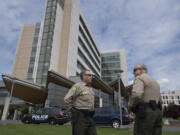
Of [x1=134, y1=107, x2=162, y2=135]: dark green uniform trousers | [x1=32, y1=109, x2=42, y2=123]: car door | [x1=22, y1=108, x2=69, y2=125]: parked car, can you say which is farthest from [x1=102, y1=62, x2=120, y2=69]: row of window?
[x1=134, y1=107, x2=162, y2=135]: dark green uniform trousers

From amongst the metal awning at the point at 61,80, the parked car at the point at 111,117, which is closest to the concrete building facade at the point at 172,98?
the metal awning at the point at 61,80

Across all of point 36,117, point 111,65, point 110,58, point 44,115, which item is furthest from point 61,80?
point 110,58

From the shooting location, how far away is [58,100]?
23484mm

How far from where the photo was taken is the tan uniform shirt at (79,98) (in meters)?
3.07

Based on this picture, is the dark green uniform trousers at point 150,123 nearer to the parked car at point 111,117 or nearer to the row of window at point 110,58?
the parked car at point 111,117

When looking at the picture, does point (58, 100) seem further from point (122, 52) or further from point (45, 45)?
point (122, 52)

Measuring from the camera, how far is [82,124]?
285cm

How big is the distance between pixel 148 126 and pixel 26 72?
39.1m

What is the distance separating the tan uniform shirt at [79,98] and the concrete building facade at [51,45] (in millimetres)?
30281

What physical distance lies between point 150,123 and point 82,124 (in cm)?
127

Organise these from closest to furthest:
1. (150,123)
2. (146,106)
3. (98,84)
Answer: (150,123) < (146,106) < (98,84)

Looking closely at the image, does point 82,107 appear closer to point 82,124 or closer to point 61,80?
point 82,124


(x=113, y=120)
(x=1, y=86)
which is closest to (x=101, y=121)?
(x=113, y=120)

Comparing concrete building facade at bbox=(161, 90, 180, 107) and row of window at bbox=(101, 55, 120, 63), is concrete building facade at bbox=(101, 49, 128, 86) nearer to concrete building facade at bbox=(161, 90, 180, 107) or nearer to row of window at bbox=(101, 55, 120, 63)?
row of window at bbox=(101, 55, 120, 63)
